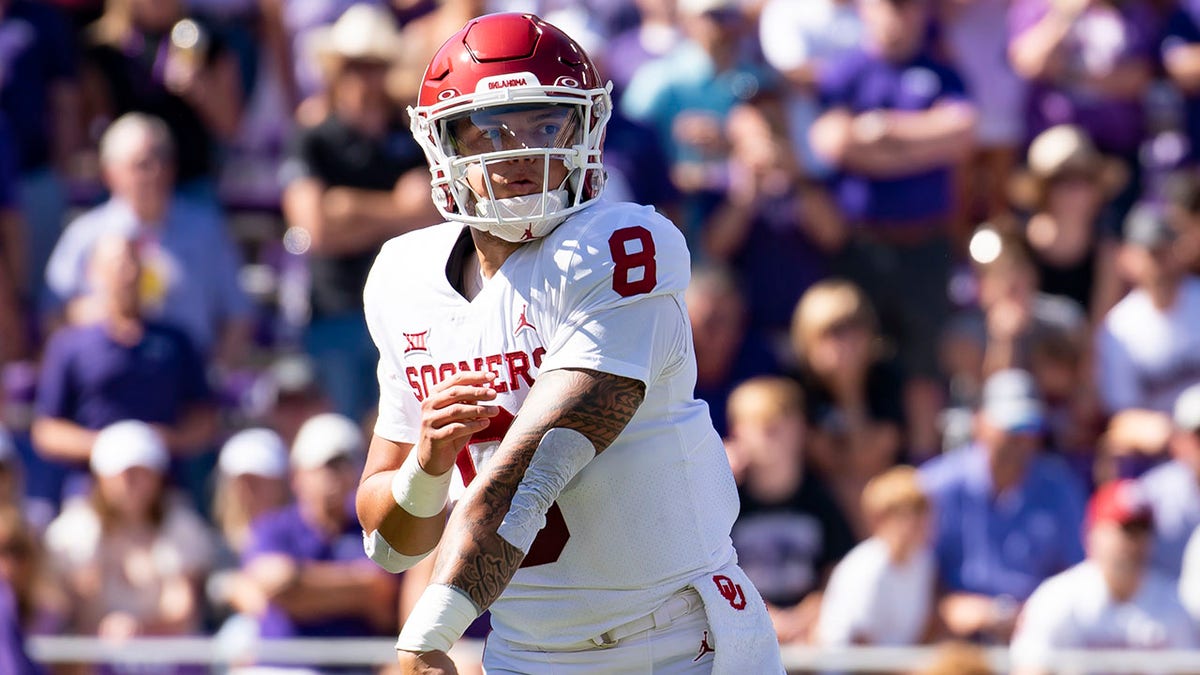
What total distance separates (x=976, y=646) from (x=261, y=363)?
3849mm

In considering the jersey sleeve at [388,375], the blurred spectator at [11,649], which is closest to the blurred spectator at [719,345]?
the blurred spectator at [11,649]

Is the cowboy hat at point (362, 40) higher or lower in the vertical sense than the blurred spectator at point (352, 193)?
higher

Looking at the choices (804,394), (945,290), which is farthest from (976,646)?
(945,290)

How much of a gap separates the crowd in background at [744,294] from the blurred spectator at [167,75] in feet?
0.07

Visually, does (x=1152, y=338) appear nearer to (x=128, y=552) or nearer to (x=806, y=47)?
(x=806, y=47)

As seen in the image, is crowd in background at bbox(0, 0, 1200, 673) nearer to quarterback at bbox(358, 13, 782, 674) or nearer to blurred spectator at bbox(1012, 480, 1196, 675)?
blurred spectator at bbox(1012, 480, 1196, 675)

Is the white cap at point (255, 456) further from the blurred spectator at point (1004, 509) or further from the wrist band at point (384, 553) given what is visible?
the wrist band at point (384, 553)

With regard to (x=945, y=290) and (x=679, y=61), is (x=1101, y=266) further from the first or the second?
(x=679, y=61)

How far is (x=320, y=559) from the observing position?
8047 millimetres

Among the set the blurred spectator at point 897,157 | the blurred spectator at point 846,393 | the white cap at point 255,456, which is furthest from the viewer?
the blurred spectator at point 897,157

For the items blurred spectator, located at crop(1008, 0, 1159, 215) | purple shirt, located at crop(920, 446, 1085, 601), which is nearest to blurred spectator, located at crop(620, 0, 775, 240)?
blurred spectator, located at crop(1008, 0, 1159, 215)

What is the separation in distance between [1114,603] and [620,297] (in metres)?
4.65

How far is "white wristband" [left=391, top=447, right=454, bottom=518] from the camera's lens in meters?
3.86

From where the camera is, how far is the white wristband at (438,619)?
3381 mm
